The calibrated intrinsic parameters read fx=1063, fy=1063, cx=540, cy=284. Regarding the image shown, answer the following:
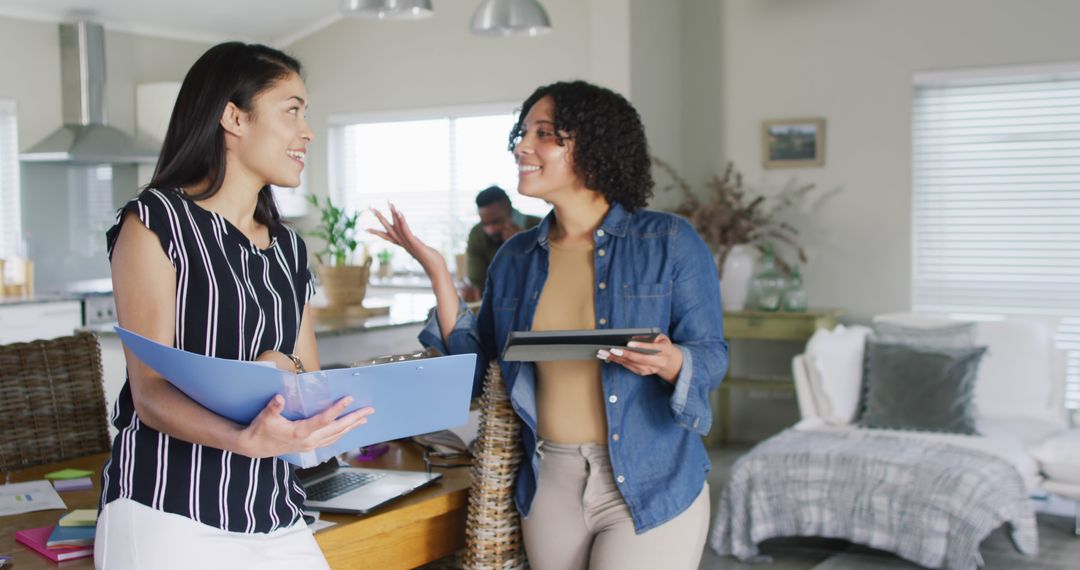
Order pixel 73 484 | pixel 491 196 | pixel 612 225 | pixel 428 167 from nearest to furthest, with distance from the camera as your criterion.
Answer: pixel 612 225, pixel 73 484, pixel 491 196, pixel 428 167

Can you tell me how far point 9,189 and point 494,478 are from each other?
6.37 metres

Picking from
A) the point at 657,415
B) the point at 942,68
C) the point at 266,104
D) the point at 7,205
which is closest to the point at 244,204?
the point at 266,104

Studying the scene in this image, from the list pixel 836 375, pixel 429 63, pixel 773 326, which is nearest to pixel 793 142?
pixel 773 326

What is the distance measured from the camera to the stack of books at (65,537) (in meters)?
1.71

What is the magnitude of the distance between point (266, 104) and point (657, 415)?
0.92m

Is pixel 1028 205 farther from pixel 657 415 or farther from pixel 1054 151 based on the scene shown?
pixel 657 415

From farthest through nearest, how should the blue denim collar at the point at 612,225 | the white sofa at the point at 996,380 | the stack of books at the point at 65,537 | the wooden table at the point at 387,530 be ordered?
the white sofa at the point at 996,380
the blue denim collar at the point at 612,225
the wooden table at the point at 387,530
the stack of books at the point at 65,537

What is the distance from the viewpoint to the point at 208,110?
4.84ft

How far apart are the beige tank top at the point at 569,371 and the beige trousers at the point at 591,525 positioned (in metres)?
0.03

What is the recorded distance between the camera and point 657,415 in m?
1.98

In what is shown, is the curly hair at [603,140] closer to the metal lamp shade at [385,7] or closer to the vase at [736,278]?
the metal lamp shade at [385,7]

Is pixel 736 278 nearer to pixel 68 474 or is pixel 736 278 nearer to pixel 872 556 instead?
pixel 872 556

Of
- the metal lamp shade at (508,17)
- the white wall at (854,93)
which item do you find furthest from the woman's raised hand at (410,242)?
the white wall at (854,93)

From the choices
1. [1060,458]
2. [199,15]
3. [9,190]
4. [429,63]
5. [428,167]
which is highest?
[199,15]
